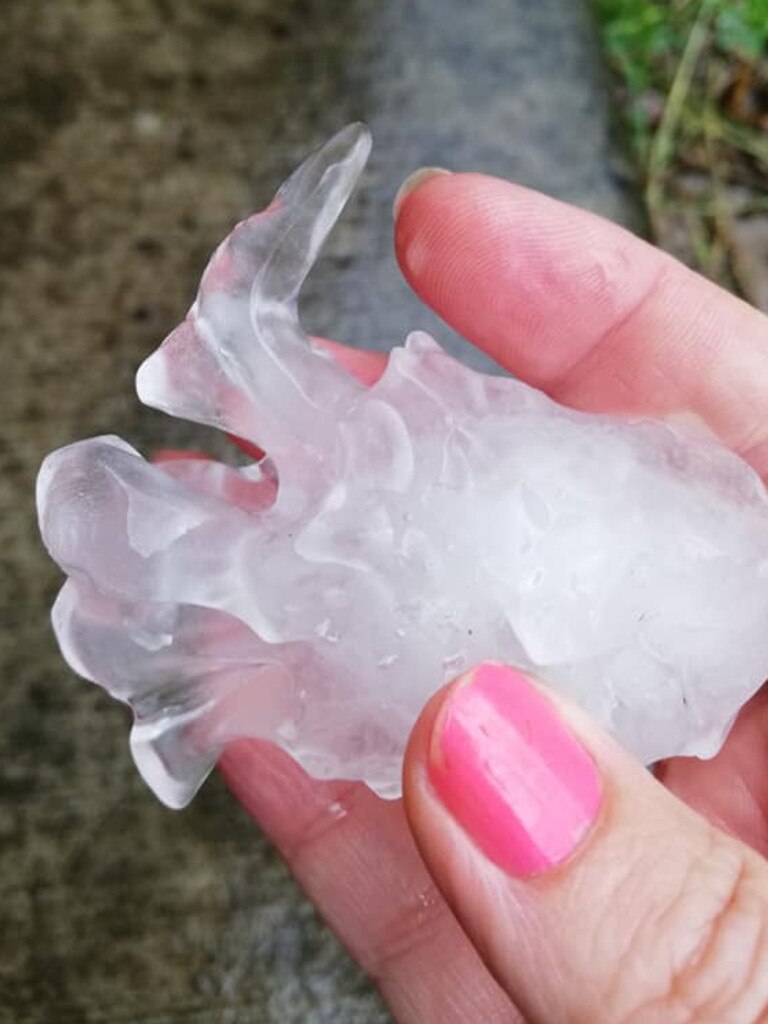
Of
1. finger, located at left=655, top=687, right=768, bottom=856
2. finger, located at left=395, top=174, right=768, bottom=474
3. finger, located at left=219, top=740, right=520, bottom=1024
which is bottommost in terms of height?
finger, located at left=219, top=740, right=520, bottom=1024

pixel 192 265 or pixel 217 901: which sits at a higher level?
pixel 192 265

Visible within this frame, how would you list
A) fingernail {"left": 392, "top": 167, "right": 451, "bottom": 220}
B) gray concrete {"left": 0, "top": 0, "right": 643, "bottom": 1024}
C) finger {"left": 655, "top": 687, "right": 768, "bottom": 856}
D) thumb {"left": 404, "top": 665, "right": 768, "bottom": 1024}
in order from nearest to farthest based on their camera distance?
thumb {"left": 404, "top": 665, "right": 768, "bottom": 1024} < finger {"left": 655, "top": 687, "right": 768, "bottom": 856} < fingernail {"left": 392, "top": 167, "right": 451, "bottom": 220} < gray concrete {"left": 0, "top": 0, "right": 643, "bottom": 1024}

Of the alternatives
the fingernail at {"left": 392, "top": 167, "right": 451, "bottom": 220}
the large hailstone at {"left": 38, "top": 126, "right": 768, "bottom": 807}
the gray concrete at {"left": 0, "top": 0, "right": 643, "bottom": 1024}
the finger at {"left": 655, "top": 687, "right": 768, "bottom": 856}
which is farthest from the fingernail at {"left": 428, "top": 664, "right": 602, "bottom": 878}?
the gray concrete at {"left": 0, "top": 0, "right": 643, "bottom": 1024}

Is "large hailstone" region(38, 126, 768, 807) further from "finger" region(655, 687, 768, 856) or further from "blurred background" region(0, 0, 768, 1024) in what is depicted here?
"blurred background" region(0, 0, 768, 1024)

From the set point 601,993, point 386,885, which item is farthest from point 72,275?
point 601,993

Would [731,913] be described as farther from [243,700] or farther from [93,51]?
[93,51]

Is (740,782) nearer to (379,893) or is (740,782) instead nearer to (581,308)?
(379,893)
